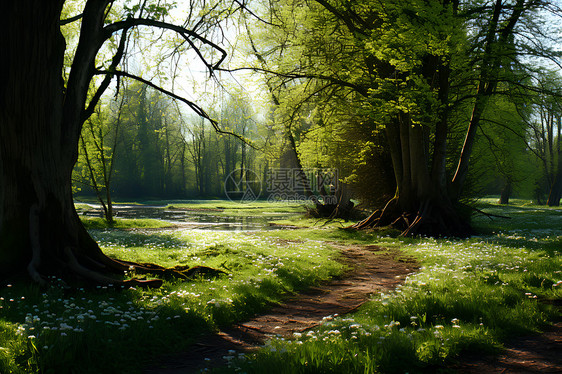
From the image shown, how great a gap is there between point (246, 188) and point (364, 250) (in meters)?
75.7

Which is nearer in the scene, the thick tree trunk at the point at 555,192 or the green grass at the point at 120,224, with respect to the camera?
the green grass at the point at 120,224

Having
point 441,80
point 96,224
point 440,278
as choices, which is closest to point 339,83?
point 441,80

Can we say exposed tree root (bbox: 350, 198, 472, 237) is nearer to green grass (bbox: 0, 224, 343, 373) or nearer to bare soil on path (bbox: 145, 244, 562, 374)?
bare soil on path (bbox: 145, 244, 562, 374)

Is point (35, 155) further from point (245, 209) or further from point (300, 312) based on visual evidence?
point (245, 209)

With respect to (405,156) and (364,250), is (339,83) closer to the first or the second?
(405,156)

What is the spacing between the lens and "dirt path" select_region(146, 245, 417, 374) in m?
4.92

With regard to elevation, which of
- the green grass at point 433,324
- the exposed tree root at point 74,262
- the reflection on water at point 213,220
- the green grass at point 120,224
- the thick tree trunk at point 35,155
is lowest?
the reflection on water at point 213,220

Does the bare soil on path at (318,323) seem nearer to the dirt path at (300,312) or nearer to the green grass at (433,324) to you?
the dirt path at (300,312)

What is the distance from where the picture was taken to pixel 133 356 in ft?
15.5
